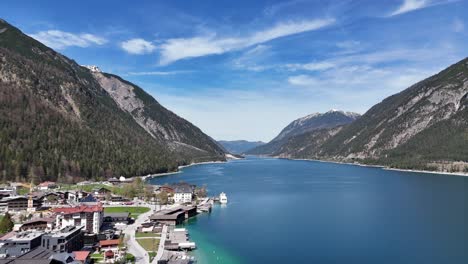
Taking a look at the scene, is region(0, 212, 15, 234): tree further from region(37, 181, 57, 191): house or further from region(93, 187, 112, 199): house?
region(37, 181, 57, 191): house

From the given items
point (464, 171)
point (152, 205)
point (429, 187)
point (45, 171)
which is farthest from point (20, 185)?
point (464, 171)

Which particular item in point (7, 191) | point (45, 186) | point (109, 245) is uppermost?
point (45, 186)

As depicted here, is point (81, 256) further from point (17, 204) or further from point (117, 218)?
point (17, 204)

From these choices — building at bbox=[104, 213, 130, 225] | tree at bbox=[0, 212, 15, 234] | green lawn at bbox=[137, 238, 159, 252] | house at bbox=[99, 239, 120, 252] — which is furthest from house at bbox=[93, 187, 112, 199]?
house at bbox=[99, 239, 120, 252]

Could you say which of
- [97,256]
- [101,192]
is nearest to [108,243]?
[97,256]

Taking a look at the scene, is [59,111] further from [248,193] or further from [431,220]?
[431,220]

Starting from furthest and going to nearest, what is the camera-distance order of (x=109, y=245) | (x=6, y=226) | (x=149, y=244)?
(x=6, y=226) → (x=149, y=244) → (x=109, y=245)
